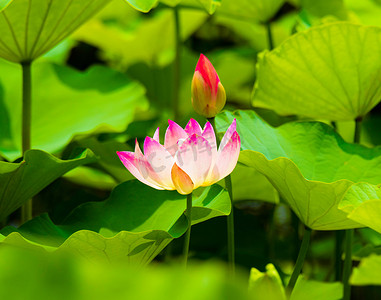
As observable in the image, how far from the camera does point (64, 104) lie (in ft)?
4.32

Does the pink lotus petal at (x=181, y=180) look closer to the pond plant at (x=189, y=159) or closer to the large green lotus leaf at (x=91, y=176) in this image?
the pond plant at (x=189, y=159)

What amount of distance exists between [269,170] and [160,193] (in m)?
0.19

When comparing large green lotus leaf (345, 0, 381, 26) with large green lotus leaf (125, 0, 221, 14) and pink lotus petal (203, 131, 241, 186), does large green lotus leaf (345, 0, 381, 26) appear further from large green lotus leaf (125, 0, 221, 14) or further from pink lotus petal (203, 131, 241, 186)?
pink lotus petal (203, 131, 241, 186)

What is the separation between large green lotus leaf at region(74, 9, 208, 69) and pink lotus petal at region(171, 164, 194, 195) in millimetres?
944

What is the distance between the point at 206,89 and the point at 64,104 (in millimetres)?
620

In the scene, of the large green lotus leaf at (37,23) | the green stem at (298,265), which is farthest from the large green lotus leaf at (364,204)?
the large green lotus leaf at (37,23)

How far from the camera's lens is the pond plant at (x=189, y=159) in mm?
677

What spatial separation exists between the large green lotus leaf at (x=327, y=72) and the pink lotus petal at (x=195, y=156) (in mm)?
416

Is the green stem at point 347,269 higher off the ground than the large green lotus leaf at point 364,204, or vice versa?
the large green lotus leaf at point 364,204

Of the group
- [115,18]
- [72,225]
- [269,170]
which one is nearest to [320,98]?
[269,170]

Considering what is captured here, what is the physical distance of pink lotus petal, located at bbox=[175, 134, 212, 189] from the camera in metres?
0.68

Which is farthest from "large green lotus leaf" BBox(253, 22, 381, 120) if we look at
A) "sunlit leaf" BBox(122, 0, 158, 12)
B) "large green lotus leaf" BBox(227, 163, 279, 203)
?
"sunlit leaf" BBox(122, 0, 158, 12)

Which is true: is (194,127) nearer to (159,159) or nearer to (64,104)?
(159,159)

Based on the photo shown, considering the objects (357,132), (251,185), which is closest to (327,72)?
(357,132)
